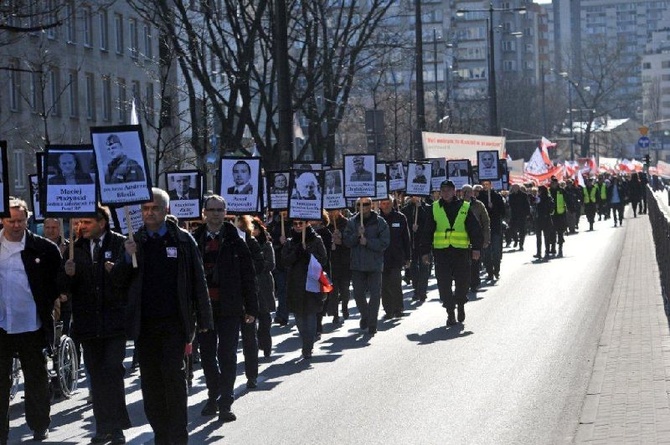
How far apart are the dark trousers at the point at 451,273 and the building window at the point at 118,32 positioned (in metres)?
40.4

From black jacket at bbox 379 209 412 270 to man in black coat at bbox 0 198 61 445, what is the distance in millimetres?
10540

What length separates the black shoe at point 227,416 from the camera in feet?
43.4

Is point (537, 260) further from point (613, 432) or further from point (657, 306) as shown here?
point (613, 432)

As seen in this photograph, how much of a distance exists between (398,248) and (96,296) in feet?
34.7

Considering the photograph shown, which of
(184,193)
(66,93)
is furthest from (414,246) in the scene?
(66,93)

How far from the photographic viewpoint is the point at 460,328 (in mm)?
20953

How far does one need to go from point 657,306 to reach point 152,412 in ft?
36.2

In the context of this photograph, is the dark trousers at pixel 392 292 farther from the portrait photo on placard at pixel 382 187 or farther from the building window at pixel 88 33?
the building window at pixel 88 33

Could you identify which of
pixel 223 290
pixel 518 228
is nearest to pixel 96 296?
pixel 223 290

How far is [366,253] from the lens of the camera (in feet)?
68.9

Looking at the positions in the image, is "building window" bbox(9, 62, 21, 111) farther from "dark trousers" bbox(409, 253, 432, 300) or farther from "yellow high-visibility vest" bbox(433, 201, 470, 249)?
"yellow high-visibility vest" bbox(433, 201, 470, 249)

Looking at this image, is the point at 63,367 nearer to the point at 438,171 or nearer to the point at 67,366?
the point at 67,366

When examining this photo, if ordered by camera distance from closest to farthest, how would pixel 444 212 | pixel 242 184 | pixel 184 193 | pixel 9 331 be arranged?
pixel 9 331, pixel 242 184, pixel 184 193, pixel 444 212

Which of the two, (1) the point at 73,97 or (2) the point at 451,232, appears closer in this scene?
(2) the point at 451,232
